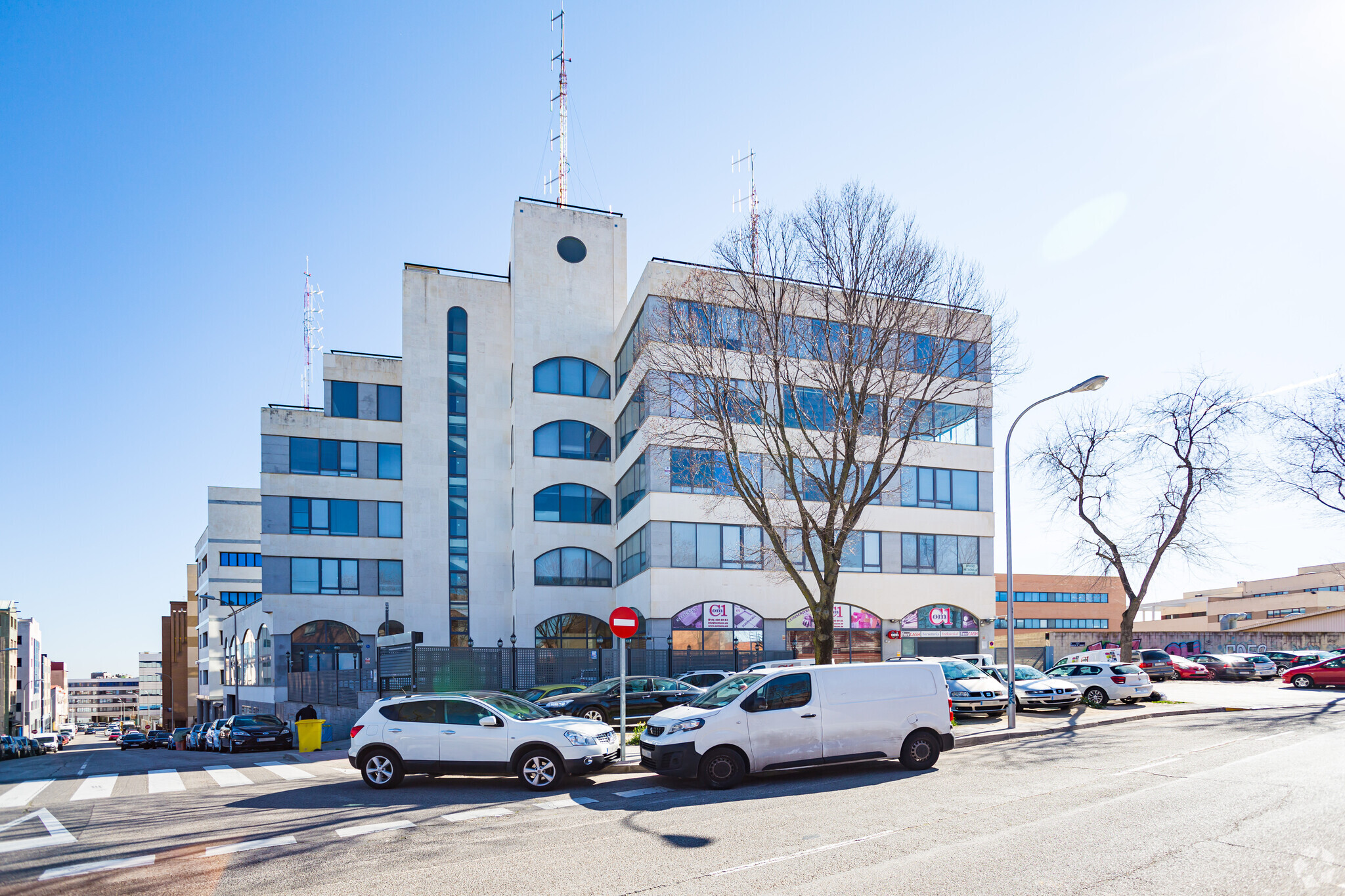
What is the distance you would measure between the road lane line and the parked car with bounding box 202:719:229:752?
26.3m

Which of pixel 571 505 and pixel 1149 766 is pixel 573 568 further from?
pixel 1149 766

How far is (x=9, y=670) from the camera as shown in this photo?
9475 cm

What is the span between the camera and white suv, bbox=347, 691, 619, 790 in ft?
46.1

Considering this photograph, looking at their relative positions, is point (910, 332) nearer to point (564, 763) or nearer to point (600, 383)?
point (564, 763)

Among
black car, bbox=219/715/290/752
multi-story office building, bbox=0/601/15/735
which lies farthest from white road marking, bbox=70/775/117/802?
multi-story office building, bbox=0/601/15/735

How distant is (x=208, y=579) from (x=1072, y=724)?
2871 inches

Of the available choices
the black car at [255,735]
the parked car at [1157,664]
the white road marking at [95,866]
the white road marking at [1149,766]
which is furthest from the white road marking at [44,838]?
the parked car at [1157,664]

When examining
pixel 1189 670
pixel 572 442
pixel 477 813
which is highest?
pixel 572 442

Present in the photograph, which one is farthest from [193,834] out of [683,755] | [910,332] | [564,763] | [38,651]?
[38,651]

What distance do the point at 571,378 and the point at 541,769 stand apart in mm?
32054

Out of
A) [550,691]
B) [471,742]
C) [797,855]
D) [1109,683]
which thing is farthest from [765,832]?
[1109,683]

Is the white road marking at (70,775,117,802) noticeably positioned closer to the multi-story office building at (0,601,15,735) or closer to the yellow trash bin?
the yellow trash bin

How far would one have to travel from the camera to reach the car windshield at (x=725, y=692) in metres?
14.1

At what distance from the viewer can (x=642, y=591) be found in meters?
37.6
